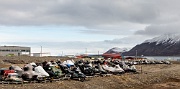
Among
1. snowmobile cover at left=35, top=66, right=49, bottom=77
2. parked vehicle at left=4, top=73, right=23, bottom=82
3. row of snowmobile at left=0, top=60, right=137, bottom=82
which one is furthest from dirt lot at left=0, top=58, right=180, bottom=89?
snowmobile cover at left=35, top=66, right=49, bottom=77

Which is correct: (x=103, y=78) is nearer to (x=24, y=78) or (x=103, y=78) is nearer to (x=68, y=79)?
(x=68, y=79)

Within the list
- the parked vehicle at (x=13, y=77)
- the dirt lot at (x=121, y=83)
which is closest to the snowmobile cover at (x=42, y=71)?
the dirt lot at (x=121, y=83)

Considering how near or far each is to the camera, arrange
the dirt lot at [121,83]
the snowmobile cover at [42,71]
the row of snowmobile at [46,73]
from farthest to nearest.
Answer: the snowmobile cover at [42,71] → the row of snowmobile at [46,73] → the dirt lot at [121,83]

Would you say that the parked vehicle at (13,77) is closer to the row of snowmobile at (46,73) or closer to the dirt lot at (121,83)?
the row of snowmobile at (46,73)

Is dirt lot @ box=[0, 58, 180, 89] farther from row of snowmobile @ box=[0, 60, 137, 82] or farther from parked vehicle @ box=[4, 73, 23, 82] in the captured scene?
row of snowmobile @ box=[0, 60, 137, 82]

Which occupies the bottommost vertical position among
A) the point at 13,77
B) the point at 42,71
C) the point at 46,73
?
the point at 13,77

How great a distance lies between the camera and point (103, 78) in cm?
4525

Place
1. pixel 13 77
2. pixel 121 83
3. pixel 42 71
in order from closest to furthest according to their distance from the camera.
A: pixel 13 77
pixel 42 71
pixel 121 83

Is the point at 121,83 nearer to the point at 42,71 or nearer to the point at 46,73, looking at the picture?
the point at 46,73

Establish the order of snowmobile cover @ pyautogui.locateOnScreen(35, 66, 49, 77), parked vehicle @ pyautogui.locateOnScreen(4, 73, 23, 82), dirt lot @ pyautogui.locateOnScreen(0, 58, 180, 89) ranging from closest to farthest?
parked vehicle @ pyautogui.locateOnScreen(4, 73, 23, 82), dirt lot @ pyautogui.locateOnScreen(0, 58, 180, 89), snowmobile cover @ pyautogui.locateOnScreen(35, 66, 49, 77)

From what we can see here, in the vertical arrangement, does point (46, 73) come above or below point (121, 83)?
above

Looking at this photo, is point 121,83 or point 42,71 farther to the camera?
point 121,83

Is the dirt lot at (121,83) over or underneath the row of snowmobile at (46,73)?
underneath

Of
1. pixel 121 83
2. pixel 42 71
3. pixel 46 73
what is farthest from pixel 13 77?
pixel 121 83
